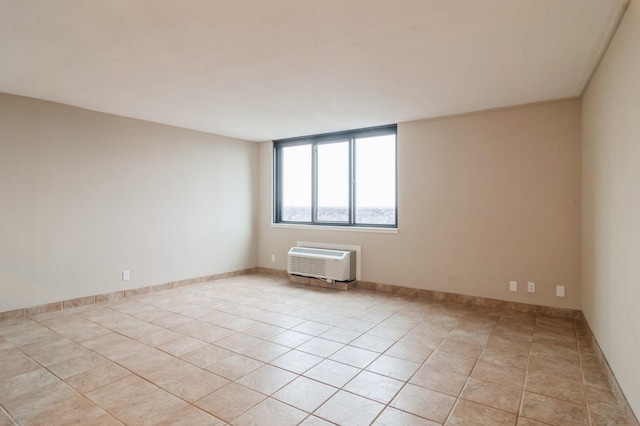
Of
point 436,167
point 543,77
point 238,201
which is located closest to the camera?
point 543,77

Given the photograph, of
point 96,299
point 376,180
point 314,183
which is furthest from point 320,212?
point 96,299

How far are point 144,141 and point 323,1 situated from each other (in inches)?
147

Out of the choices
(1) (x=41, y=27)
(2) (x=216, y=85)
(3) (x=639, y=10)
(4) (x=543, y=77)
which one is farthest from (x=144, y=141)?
(3) (x=639, y=10)

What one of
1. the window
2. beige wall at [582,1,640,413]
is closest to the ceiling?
beige wall at [582,1,640,413]

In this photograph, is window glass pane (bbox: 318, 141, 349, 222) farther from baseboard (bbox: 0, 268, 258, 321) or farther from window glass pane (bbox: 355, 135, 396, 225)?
baseboard (bbox: 0, 268, 258, 321)

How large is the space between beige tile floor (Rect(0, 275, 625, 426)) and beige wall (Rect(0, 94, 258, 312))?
517 millimetres

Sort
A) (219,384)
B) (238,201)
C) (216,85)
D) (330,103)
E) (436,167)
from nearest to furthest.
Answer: (219,384) < (216,85) < (330,103) < (436,167) < (238,201)

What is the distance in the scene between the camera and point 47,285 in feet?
13.0

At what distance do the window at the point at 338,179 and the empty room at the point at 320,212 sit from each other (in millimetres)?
37

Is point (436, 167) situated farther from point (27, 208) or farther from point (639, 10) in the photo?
point (27, 208)

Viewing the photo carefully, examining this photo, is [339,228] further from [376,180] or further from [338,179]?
[376,180]

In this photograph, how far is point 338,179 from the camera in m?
5.67

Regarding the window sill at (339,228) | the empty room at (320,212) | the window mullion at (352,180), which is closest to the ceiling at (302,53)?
the empty room at (320,212)

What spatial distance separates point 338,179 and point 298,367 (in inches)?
138
